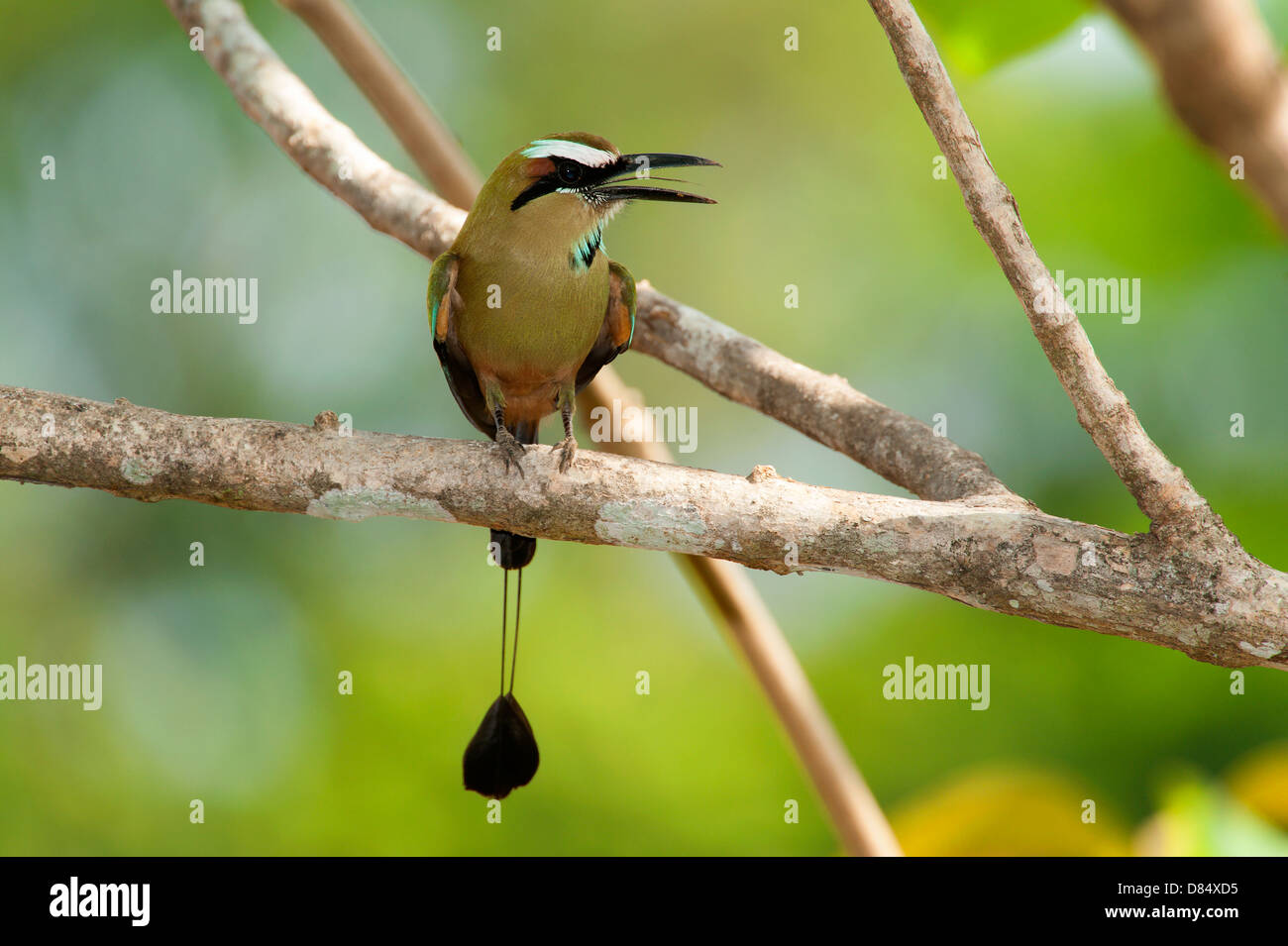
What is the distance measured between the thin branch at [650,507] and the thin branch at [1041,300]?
0.28ft

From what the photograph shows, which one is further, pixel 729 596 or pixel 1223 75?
pixel 729 596

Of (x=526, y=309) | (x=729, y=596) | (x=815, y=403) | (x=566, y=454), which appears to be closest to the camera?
(x=566, y=454)

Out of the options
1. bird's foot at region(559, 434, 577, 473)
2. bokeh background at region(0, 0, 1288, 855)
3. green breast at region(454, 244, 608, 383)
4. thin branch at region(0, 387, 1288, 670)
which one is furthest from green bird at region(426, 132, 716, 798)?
bokeh background at region(0, 0, 1288, 855)

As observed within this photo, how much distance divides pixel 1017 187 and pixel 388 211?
4985mm

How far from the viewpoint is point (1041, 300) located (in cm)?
208

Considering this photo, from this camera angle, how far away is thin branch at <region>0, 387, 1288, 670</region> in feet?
6.74

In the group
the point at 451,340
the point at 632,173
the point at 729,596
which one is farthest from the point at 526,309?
the point at 729,596

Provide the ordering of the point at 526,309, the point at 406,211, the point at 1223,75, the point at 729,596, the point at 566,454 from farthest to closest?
the point at 729,596 → the point at 406,211 → the point at 526,309 → the point at 1223,75 → the point at 566,454

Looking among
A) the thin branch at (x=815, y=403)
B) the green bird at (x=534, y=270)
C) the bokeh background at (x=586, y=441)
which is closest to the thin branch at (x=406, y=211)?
the thin branch at (x=815, y=403)

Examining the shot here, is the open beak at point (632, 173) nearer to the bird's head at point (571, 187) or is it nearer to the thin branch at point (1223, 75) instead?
the bird's head at point (571, 187)

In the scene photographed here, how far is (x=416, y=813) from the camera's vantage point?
258 inches

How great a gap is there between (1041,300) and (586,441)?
4.94 m

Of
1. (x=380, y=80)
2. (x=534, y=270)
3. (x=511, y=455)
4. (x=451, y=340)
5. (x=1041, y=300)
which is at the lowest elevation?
(x=511, y=455)

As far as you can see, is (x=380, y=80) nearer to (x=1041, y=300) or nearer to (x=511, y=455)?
(x=511, y=455)
